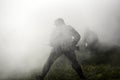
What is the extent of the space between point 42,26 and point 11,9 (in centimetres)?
294

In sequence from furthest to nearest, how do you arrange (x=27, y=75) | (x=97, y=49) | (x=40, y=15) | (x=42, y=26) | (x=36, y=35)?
(x=40, y=15)
(x=42, y=26)
(x=36, y=35)
(x=97, y=49)
(x=27, y=75)

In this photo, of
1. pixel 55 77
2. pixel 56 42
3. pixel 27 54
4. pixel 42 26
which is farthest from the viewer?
pixel 42 26

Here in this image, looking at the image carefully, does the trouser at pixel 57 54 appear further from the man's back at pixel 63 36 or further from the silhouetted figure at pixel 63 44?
the man's back at pixel 63 36

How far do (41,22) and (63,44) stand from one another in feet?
34.1

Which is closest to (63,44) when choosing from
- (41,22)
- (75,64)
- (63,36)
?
(63,36)

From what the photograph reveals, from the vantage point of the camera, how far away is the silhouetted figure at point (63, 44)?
7.95 m

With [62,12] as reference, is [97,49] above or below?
below

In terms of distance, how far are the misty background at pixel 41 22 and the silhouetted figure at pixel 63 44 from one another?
429 centimetres

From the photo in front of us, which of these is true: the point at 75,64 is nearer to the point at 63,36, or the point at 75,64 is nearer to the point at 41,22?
the point at 63,36

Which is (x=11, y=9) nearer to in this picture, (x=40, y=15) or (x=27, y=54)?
(x=40, y=15)

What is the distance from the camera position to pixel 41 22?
60.4 ft

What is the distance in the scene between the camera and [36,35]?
16.5 meters

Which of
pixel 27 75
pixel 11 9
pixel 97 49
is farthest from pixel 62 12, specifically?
pixel 27 75

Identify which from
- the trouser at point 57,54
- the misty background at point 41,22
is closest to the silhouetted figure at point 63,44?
the trouser at point 57,54
